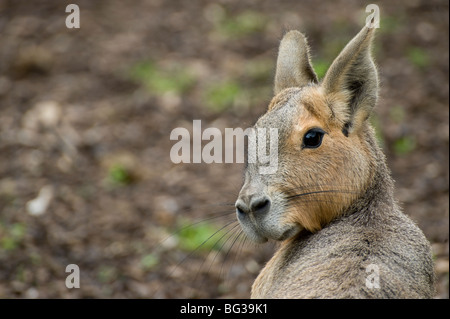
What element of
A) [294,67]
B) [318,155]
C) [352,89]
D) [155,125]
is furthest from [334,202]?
[155,125]

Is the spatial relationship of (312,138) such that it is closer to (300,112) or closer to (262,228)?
(300,112)

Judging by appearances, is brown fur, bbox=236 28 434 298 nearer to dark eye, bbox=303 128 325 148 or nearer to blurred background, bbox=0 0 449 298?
dark eye, bbox=303 128 325 148

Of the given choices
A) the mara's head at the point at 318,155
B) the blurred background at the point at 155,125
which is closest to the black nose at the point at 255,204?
the mara's head at the point at 318,155

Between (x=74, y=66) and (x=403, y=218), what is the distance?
6694 mm

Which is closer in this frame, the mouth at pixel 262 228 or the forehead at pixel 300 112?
the mouth at pixel 262 228

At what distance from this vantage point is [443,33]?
364 inches

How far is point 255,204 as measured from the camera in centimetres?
344

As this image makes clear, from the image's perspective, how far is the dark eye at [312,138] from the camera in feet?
11.9

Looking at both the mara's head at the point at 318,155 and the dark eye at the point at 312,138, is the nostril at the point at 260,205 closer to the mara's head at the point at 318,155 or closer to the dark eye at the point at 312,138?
the mara's head at the point at 318,155

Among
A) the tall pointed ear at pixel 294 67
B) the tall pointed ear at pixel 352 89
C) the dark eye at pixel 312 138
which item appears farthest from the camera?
the tall pointed ear at pixel 294 67

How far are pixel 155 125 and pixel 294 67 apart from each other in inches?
166

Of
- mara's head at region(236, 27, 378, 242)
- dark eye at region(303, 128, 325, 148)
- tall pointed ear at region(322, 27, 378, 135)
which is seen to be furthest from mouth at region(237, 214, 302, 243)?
tall pointed ear at region(322, 27, 378, 135)

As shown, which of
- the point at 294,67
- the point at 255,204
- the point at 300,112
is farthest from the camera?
the point at 294,67
